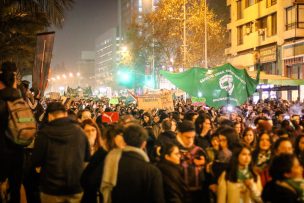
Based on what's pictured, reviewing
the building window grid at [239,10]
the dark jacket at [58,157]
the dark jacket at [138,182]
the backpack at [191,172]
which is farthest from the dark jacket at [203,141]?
the building window grid at [239,10]

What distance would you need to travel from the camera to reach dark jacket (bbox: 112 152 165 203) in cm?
458

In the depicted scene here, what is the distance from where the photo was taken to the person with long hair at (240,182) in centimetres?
539

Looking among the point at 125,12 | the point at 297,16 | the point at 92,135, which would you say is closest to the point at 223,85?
the point at 92,135

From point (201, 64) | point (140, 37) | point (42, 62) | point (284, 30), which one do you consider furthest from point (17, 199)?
point (140, 37)

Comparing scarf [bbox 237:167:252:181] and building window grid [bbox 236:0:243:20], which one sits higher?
building window grid [bbox 236:0:243:20]

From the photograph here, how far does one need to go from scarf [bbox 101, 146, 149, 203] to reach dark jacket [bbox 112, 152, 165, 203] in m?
0.08

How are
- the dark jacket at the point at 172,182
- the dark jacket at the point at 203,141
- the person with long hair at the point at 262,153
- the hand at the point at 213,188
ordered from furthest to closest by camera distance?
the dark jacket at the point at 203,141
the person with long hair at the point at 262,153
the hand at the point at 213,188
the dark jacket at the point at 172,182

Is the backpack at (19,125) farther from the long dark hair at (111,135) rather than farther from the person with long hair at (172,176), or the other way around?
the person with long hair at (172,176)

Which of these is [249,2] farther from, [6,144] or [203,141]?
[6,144]

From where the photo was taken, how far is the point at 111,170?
15.9ft

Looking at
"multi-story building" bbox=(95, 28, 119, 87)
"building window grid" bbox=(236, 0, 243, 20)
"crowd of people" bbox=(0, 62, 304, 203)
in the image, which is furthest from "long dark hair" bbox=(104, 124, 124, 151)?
"multi-story building" bbox=(95, 28, 119, 87)

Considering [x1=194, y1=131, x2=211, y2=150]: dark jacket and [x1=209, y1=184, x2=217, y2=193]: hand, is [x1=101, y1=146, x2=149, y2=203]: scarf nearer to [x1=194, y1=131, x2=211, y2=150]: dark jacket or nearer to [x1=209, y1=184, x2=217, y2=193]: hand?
[x1=209, y1=184, x2=217, y2=193]: hand

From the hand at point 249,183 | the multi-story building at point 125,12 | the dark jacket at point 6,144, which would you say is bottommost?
the hand at point 249,183

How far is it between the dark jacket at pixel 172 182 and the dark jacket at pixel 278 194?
3.33 feet
